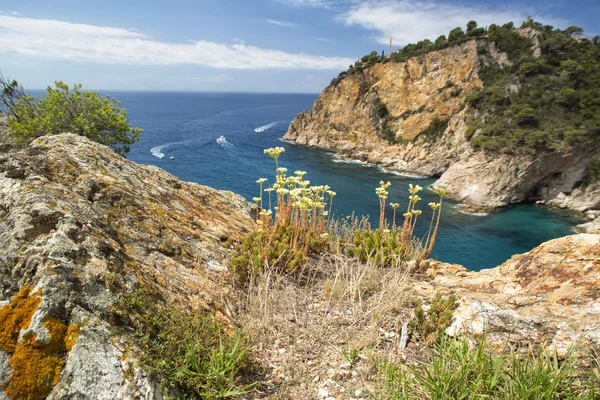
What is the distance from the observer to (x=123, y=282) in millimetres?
2857

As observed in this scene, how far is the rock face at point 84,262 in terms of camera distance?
2094mm

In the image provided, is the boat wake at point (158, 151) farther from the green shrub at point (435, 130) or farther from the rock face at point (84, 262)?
the rock face at point (84, 262)

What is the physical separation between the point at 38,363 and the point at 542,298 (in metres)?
Result: 4.60

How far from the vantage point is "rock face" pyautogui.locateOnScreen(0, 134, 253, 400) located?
2.09 m

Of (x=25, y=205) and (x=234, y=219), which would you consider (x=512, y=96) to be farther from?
(x=25, y=205)

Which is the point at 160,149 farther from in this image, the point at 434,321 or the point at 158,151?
the point at 434,321

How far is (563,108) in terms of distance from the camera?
41.1 metres

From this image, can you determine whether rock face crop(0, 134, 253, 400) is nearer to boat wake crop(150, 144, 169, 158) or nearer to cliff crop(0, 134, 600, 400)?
cliff crop(0, 134, 600, 400)

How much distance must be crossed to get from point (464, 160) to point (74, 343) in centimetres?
4774

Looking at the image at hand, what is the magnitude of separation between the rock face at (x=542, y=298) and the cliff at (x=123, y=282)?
0.01m

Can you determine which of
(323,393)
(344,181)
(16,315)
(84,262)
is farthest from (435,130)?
(16,315)

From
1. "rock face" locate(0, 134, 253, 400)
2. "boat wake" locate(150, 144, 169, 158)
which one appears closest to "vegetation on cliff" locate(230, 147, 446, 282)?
"rock face" locate(0, 134, 253, 400)

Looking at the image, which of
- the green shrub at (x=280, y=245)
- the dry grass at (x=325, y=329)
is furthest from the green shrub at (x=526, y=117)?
the dry grass at (x=325, y=329)

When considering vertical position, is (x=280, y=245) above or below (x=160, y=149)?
above
